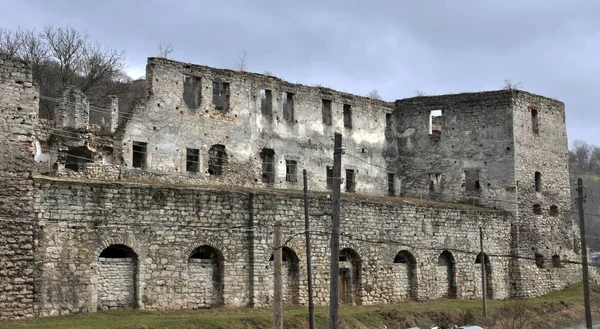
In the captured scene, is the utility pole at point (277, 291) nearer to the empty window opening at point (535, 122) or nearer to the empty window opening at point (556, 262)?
the empty window opening at point (556, 262)

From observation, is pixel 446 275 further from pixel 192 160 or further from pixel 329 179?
pixel 192 160

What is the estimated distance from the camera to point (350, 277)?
31.3 m

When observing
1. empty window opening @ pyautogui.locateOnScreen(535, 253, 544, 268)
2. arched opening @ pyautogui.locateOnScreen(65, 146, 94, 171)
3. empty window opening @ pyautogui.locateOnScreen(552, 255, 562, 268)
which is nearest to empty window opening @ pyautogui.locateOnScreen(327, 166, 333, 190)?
empty window opening @ pyautogui.locateOnScreen(535, 253, 544, 268)

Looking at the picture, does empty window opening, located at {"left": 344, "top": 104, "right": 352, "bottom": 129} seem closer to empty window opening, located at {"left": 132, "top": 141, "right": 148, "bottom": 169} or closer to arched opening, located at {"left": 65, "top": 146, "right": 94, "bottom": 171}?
empty window opening, located at {"left": 132, "top": 141, "right": 148, "bottom": 169}

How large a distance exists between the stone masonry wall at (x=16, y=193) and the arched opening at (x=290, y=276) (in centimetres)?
950

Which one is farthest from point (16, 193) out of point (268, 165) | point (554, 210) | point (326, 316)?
point (554, 210)

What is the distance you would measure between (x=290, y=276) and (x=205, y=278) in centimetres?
368

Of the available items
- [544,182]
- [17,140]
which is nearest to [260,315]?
[17,140]

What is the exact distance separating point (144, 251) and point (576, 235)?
25.1 metres

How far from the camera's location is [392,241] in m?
32.6

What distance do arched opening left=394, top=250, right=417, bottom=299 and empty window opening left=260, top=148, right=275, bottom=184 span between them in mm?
6846

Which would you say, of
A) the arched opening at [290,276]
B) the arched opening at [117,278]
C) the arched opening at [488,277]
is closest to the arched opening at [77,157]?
the arched opening at [117,278]

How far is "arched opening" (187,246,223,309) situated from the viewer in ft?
86.5

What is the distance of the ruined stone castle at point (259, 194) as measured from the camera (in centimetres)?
2317
